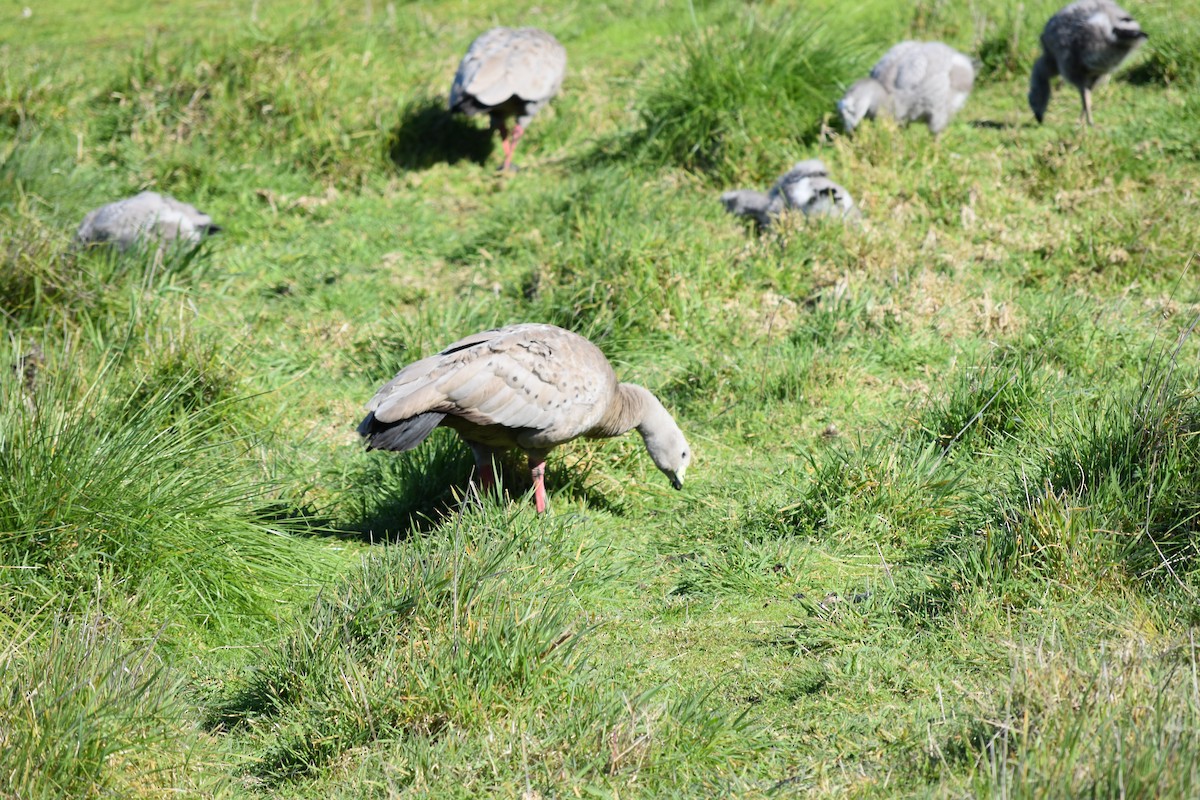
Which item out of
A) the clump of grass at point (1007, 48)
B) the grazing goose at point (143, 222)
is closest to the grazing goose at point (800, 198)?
the clump of grass at point (1007, 48)

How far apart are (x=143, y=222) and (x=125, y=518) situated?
377cm

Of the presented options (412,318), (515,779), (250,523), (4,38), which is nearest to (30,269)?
(412,318)

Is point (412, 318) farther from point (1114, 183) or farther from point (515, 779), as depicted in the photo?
point (1114, 183)

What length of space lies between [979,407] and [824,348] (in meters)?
1.37

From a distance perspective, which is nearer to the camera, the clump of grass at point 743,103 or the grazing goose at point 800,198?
the grazing goose at point 800,198

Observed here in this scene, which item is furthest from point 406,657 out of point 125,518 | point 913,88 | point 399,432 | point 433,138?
point 433,138

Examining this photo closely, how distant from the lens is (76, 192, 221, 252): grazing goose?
830cm

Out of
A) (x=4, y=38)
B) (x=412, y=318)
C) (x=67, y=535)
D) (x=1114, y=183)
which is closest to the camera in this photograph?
(x=67, y=535)

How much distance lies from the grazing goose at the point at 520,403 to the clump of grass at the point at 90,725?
159 centimetres

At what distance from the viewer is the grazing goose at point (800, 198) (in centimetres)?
790

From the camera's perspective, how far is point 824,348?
6957 millimetres

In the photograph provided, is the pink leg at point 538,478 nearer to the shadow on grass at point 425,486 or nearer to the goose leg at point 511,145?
the shadow on grass at point 425,486

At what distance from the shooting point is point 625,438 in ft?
21.2

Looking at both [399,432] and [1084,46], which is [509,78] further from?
[399,432]
